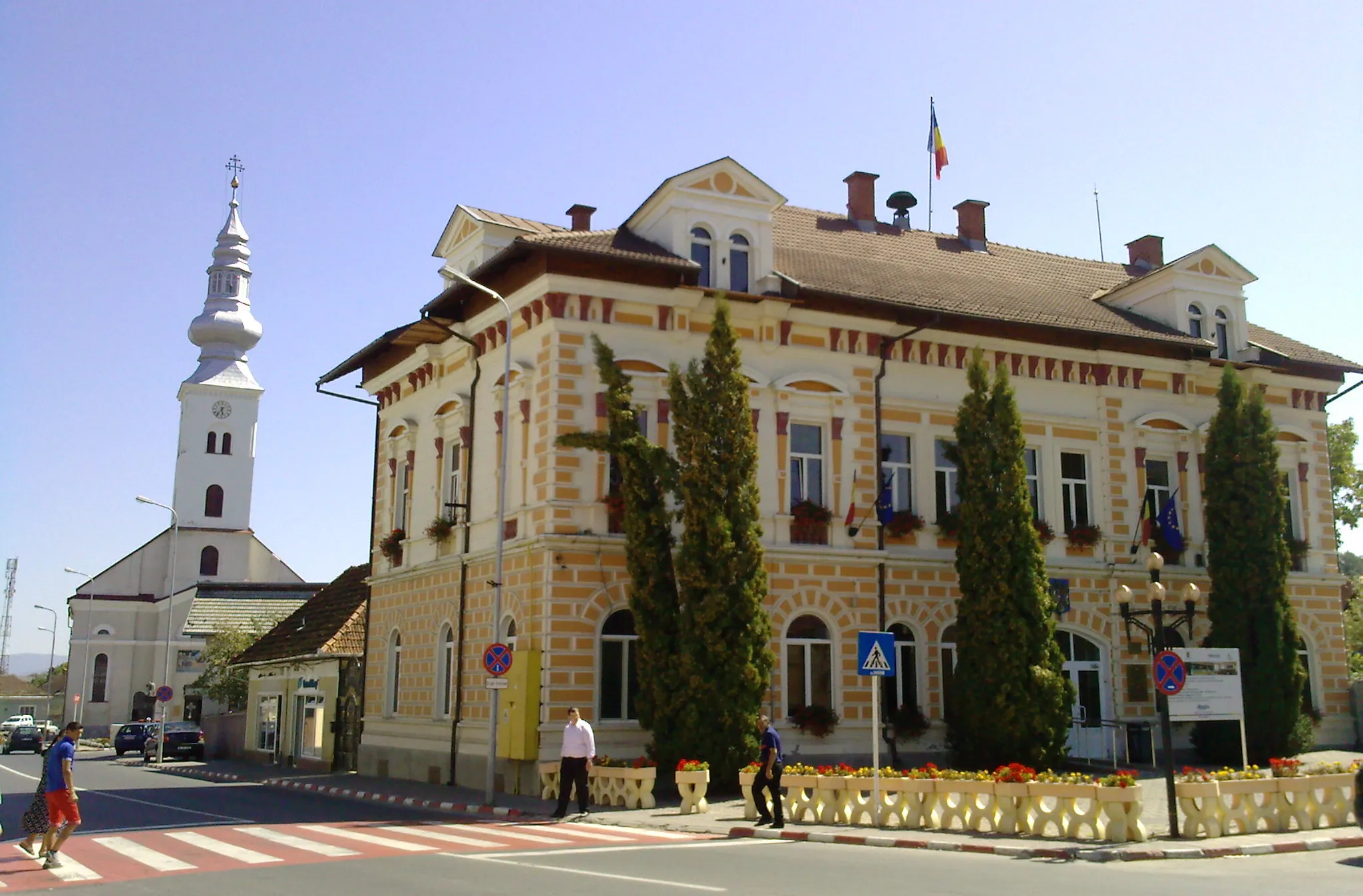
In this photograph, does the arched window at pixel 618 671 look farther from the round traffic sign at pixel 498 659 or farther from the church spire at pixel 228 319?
the church spire at pixel 228 319

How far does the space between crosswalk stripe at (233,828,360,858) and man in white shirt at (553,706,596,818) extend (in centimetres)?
442

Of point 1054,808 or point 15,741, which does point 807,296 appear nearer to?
point 1054,808

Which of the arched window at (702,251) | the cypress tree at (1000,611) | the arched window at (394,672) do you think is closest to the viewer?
the cypress tree at (1000,611)

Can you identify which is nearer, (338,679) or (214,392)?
(338,679)

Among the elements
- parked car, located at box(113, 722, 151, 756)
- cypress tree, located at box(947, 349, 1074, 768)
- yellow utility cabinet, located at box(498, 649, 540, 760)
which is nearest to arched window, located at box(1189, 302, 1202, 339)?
cypress tree, located at box(947, 349, 1074, 768)

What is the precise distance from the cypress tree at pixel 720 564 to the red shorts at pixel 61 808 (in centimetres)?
1050

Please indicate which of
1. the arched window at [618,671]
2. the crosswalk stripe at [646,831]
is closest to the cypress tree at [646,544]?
the arched window at [618,671]

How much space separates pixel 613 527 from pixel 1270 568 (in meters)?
15.2

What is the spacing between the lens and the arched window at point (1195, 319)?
33.2m

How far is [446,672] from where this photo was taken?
96.8 ft

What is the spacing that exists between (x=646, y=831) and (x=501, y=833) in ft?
6.93

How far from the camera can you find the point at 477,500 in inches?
1128

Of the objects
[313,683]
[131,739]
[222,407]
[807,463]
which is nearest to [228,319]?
[222,407]

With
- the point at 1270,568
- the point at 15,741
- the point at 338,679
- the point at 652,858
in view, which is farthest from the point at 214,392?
the point at 652,858
